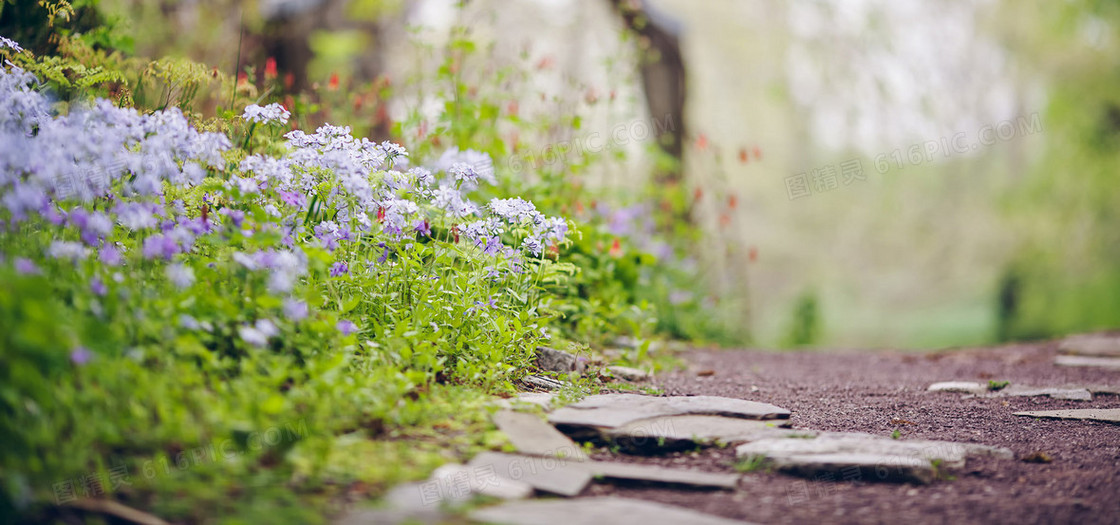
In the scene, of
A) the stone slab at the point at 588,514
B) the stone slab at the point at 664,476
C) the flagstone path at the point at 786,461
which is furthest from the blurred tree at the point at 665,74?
the stone slab at the point at 588,514

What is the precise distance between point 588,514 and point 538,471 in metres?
0.31

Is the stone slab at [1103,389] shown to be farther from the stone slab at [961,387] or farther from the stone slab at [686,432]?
the stone slab at [686,432]

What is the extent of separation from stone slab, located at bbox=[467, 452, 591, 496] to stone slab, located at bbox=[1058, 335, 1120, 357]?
14.7 ft

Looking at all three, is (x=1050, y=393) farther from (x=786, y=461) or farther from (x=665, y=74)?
(x=665, y=74)

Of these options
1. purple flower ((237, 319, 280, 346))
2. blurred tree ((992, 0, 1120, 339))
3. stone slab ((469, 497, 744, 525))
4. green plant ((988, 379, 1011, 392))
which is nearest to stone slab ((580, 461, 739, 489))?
stone slab ((469, 497, 744, 525))

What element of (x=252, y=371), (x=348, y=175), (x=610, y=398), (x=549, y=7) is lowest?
(x=610, y=398)

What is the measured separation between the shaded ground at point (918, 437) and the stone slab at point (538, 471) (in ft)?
0.20

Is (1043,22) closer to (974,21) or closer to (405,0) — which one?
(974,21)

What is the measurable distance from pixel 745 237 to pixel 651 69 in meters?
11.1

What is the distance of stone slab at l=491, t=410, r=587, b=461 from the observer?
2.27 meters

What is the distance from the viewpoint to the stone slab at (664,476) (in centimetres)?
214

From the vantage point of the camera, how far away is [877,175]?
54.7ft

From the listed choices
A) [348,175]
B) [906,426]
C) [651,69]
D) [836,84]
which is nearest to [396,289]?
[348,175]

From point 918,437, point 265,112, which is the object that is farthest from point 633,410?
point 265,112
